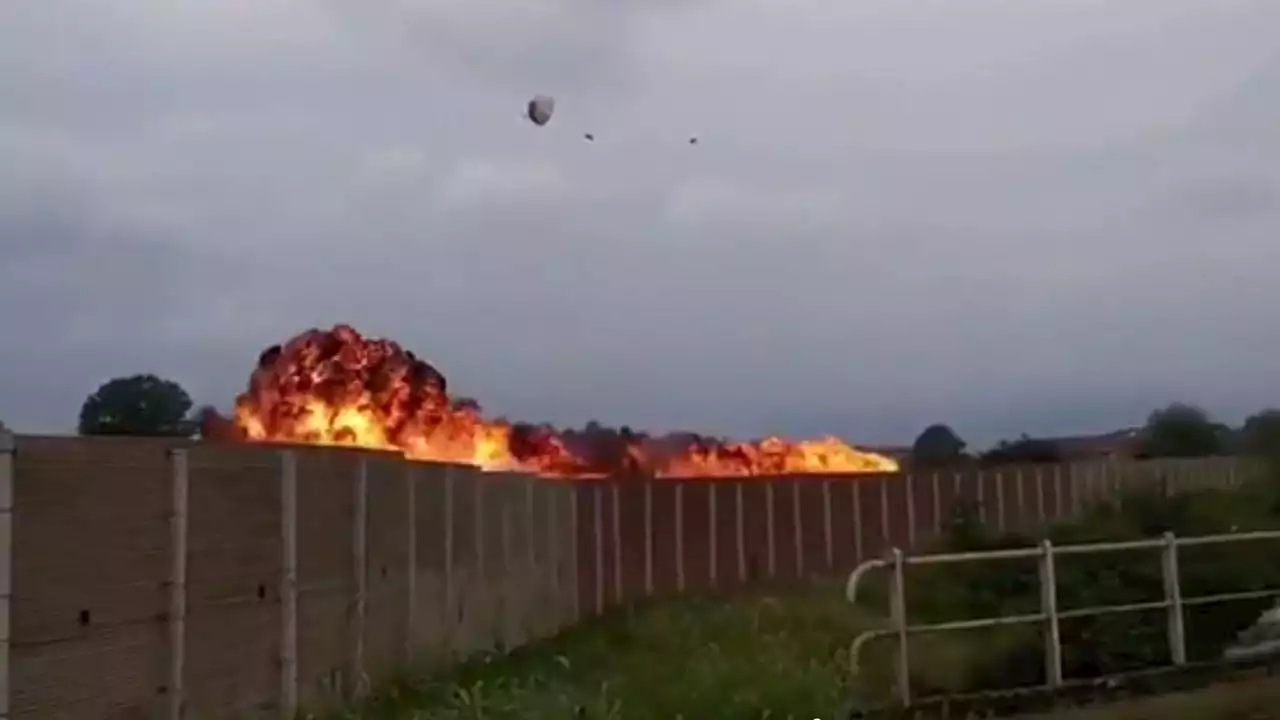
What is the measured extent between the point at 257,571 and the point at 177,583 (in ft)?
5.61

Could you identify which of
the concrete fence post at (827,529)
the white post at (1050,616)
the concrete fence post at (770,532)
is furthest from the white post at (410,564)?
the concrete fence post at (827,529)

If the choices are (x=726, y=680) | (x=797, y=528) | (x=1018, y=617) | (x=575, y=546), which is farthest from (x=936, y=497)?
(x=726, y=680)

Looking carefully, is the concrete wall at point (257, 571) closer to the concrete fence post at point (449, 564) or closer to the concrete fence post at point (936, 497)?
the concrete fence post at point (449, 564)

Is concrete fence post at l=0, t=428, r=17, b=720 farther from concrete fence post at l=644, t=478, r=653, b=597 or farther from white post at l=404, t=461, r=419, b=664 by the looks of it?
concrete fence post at l=644, t=478, r=653, b=597

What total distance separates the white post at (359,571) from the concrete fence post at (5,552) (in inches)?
250

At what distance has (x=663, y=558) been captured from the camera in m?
29.3

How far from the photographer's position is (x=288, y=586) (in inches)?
490

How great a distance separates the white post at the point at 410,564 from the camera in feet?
53.8

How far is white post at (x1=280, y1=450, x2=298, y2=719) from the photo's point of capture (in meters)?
12.4

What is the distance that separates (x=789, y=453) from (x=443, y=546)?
25.1 metres

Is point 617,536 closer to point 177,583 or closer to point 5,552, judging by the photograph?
point 177,583

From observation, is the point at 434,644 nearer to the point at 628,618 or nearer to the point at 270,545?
the point at 270,545

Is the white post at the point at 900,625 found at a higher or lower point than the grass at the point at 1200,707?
higher

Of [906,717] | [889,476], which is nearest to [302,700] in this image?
[906,717]
